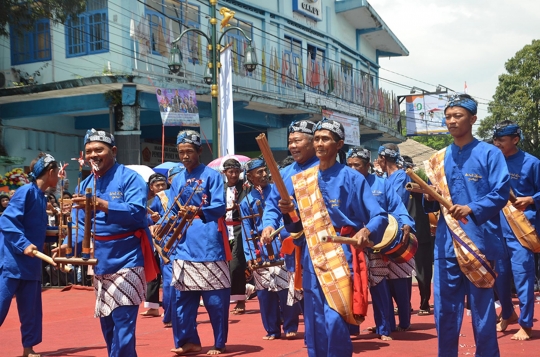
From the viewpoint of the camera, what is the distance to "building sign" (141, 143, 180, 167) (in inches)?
901

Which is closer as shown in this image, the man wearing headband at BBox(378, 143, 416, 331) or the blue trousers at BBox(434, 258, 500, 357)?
the blue trousers at BBox(434, 258, 500, 357)

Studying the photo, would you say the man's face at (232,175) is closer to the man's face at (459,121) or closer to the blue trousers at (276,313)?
the blue trousers at (276,313)

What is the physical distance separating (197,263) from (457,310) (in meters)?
2.71

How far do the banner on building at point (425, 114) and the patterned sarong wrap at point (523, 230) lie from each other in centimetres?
3568

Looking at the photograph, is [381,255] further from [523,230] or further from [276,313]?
[523,230]

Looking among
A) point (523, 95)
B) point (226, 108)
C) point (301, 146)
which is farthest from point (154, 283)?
point (523, 95)

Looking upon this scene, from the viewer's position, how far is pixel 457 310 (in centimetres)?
558

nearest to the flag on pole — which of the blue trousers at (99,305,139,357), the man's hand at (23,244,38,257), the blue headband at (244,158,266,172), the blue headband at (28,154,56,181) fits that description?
the blue headband at (244,158,266,172)

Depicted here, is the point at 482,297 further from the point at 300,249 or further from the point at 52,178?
the point at 52,178

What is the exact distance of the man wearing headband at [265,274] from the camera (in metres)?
8.27

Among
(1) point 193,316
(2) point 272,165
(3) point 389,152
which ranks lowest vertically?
(1) point 193,316

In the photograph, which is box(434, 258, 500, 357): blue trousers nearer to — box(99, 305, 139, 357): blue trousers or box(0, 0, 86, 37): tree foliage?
box(99, 305, 139, 357): blue trousers

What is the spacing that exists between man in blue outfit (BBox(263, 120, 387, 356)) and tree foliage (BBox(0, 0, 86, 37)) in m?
13.8

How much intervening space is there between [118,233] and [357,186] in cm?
187
